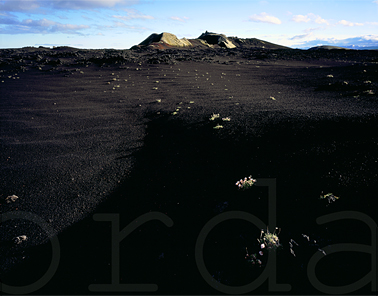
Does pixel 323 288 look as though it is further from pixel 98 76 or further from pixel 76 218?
pixel 98 76

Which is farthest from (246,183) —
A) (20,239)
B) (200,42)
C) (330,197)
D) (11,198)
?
(200,42)

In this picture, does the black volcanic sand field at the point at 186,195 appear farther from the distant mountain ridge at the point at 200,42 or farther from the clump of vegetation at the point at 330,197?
the distant mountain ridge at the point at 200,42

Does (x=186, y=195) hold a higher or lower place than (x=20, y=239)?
higher

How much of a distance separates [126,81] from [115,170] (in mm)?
17154

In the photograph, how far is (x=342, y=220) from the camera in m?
3.55

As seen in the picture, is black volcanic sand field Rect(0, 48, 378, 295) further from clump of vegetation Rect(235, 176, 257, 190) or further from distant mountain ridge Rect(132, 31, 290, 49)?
distant mountain ridge Rect(132, 31, 290, 49)

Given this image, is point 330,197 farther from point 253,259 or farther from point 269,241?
point 253,259

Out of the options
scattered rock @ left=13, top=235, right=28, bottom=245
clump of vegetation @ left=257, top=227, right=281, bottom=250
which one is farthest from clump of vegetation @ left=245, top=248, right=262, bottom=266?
scattered rock @ left=13, top=235, right=28, bottom=245

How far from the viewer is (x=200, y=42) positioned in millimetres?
71875

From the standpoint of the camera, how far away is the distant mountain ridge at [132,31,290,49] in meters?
58.2

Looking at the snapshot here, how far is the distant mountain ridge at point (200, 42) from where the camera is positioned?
191 feet

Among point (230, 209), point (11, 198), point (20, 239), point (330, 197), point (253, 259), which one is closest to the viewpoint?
point (253, 259)

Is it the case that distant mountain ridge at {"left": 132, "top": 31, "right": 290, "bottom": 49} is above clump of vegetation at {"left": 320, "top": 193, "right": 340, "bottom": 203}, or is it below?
above

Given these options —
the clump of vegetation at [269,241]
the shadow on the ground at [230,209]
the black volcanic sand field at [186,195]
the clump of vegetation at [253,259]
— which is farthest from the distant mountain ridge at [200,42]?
the clump of vegetation at [253,259]
